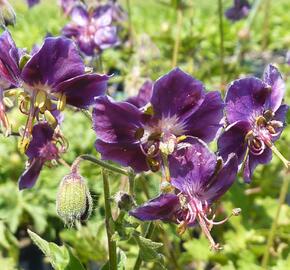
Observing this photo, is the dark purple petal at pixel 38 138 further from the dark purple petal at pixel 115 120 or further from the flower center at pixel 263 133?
the flower center at pixel 263 133

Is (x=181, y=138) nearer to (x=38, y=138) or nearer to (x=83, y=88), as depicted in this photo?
(x=83, y=88)

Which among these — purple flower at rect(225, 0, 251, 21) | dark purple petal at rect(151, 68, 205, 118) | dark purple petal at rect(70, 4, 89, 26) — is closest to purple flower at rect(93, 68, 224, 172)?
dark purple petal at rect(151, 68, 205, 118)

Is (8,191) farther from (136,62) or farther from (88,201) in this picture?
(88,201)

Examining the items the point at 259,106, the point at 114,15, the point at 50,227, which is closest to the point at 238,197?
the point at 50,227

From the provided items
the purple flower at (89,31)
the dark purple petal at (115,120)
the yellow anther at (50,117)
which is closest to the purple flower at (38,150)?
the yellow anther at (50,117)

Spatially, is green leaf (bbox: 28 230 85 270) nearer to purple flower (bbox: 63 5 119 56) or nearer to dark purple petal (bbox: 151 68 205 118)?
dark purple petal (bbox: 151 68 205 118)

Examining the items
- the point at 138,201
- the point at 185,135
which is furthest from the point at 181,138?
the point at 138,201
